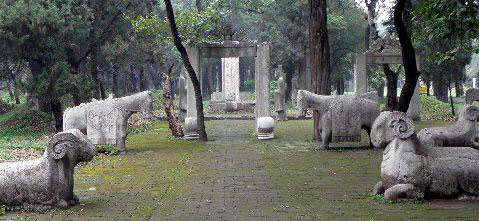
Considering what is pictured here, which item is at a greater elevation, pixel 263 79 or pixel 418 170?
pixel 263 79

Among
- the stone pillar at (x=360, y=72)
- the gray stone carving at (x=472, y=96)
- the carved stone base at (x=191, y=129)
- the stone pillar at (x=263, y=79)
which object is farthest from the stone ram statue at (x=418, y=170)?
the stone pillar at (x=360, y=72)

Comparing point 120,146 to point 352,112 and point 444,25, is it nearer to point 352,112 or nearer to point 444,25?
point 352,112

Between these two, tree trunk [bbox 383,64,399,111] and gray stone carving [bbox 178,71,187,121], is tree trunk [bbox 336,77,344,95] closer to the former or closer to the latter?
tree trunk [bbox 383,64,399,111]

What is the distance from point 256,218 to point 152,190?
2670mm

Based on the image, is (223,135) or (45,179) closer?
(45,179)

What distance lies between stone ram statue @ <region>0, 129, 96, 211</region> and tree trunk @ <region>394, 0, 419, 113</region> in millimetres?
6239

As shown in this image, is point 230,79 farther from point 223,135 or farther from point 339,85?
point 223,135

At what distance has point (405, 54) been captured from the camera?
11.3m

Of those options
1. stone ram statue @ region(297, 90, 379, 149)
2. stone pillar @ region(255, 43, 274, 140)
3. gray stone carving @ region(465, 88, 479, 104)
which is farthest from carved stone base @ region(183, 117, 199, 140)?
gray stone carving @ region(465, 88, 479, 104)

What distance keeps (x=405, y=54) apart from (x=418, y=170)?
3916 mm

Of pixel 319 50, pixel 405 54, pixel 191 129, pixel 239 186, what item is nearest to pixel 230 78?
pixel 191 129

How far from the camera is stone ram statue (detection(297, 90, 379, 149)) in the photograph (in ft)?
47.9

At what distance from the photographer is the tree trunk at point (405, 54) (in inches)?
428

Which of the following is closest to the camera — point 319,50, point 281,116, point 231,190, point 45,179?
point 45,179
